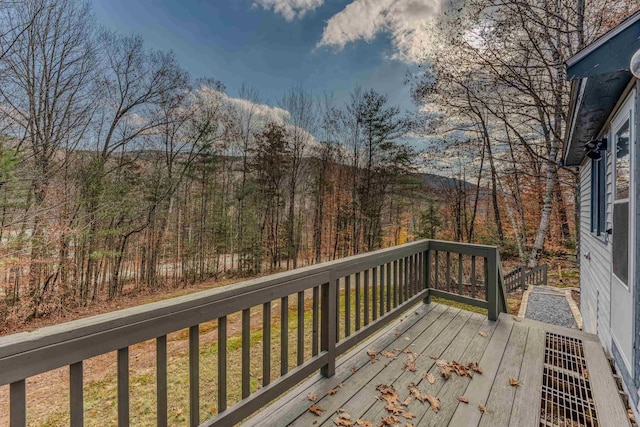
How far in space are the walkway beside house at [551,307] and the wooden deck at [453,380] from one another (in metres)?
3.26

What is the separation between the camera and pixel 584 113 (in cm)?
280

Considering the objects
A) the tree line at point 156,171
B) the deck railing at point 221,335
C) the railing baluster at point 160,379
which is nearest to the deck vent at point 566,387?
the deck railing at point 221,335

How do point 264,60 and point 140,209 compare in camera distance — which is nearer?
point 140,209

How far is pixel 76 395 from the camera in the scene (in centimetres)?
103

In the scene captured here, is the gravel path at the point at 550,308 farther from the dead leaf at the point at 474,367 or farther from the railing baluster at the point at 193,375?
the railing baluster at the point at 193,375

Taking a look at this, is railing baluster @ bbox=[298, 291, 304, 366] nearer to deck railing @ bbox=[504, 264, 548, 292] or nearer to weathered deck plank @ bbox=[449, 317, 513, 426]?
weathered deck plank @ bbox=[449, 317, 513, 426]

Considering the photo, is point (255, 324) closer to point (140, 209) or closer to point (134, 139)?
point (140, 209)

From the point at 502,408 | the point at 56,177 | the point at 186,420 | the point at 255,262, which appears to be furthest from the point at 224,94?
the point at 502,408

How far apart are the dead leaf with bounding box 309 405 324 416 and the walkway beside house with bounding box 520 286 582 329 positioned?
19.2ft

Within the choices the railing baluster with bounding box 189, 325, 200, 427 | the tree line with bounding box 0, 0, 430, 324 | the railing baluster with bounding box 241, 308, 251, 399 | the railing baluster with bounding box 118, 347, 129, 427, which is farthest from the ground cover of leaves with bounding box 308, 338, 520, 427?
the tree line with bounding box 0, 0, 430, 324

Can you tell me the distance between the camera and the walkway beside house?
18.3ft

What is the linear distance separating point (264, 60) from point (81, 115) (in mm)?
7473

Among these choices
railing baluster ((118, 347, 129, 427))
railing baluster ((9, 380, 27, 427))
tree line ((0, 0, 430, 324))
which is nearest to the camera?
railing baluster ((9, 380, 27, 427))

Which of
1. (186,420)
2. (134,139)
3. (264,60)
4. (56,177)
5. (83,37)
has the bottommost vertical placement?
(186,420)
